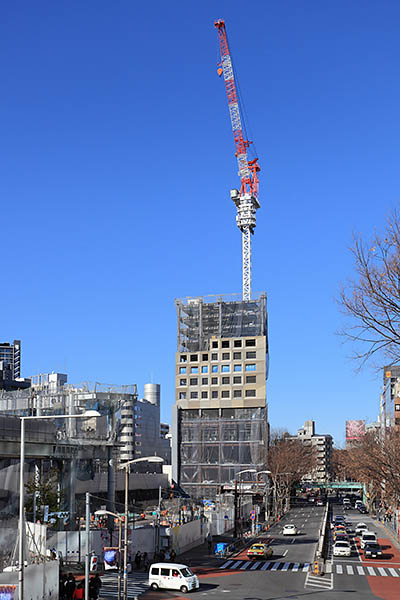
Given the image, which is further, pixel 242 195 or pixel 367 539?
pixel 242 195

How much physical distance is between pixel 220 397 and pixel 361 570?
79.1m

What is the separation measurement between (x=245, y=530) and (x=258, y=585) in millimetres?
43047

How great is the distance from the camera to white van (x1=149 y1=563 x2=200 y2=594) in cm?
4459

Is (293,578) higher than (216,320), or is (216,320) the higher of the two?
(216,320)

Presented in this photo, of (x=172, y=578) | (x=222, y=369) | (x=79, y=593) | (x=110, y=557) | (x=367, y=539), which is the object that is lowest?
(x=367, y=539)

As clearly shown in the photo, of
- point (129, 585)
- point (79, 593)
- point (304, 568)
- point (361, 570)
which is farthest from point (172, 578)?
point (361, 570)

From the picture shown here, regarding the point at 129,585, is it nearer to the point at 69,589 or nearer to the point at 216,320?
the point at 69,589

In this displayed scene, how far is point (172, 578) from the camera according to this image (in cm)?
4484

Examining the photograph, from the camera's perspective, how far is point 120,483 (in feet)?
354

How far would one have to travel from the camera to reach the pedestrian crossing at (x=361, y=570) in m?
54.6

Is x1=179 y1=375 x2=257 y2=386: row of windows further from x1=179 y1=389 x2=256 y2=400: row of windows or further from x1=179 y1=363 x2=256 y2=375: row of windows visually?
x1=179 y1=389 x2=256 y2=400: row of windows

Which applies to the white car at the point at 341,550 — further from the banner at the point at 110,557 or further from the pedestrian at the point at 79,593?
the pedestrian at the point at 79,593

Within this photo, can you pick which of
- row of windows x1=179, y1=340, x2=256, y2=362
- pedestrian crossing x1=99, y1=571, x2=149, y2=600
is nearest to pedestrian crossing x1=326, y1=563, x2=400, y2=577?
pedestrian crossing x1=99, y1=571, x2=149, y2=600

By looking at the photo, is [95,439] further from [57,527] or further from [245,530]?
[245,530]
